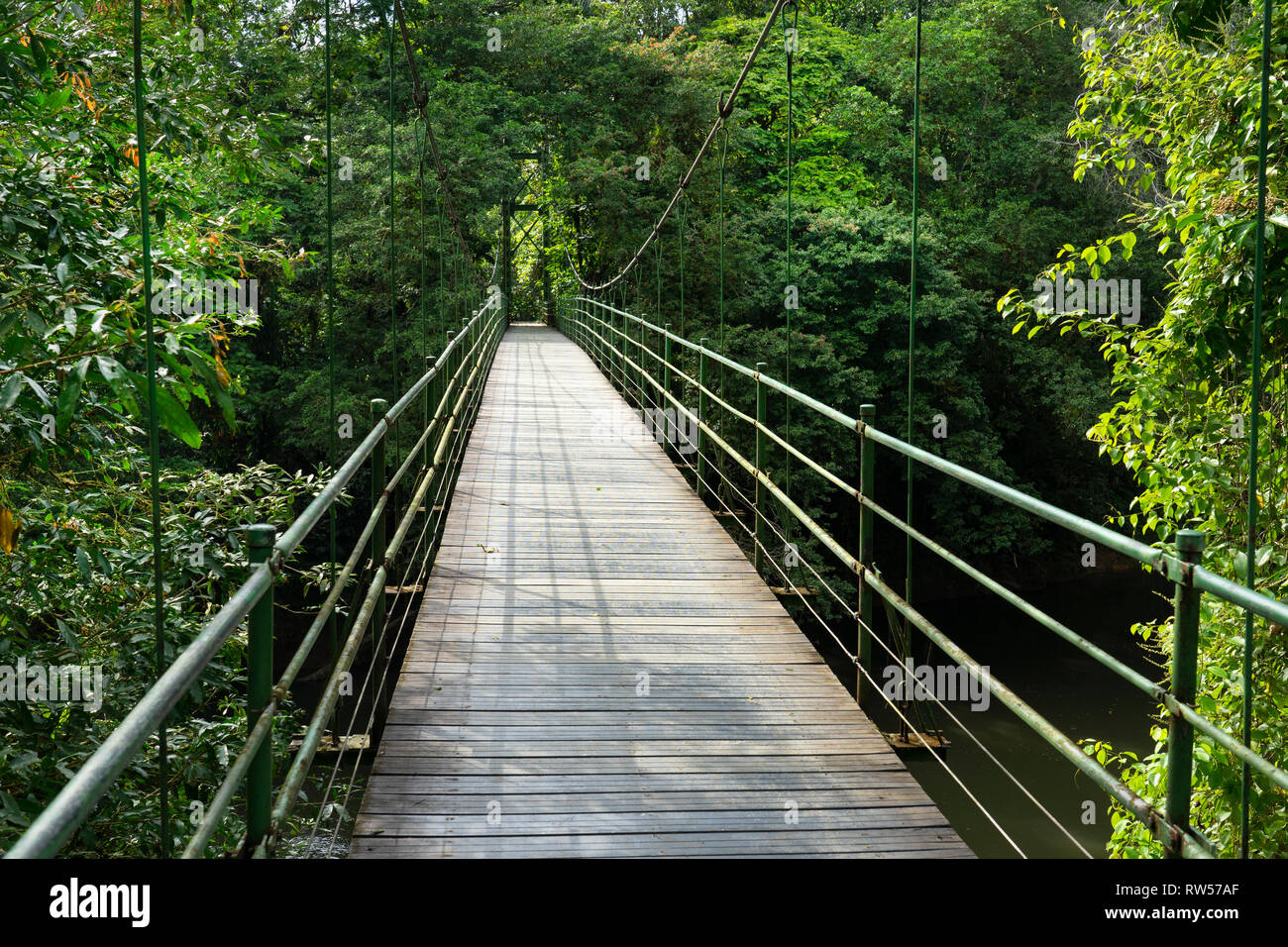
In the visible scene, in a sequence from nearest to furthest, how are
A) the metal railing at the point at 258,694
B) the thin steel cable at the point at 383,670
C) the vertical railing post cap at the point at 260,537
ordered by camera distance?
1. the metal railing at the point at 258,694
2. the vertical railing post cap at the point at 260,537
3. the thin steel cable at the point at 383,670

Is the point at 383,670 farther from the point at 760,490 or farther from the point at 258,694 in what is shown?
the point at 760,490

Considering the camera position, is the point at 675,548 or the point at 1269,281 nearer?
the point at 1269,281

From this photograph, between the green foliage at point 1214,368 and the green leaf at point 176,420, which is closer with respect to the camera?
the green leaf at point 176,420

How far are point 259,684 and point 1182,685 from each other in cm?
151

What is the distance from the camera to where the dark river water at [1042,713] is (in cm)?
1130

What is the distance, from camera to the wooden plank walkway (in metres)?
2.50

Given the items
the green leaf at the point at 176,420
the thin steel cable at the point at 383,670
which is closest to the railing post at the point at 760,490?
the thin steel cable at the point at 383,670

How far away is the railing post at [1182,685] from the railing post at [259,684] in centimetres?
147

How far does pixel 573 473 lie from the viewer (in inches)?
284

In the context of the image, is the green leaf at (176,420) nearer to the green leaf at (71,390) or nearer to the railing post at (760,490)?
the green leaf at (71,390)

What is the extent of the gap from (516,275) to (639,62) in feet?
77.9

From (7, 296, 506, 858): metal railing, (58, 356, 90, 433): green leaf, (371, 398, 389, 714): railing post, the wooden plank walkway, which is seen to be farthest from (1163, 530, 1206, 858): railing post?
(58, 356, 90, 433): green leaf

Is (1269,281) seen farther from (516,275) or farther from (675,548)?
(516,275)
